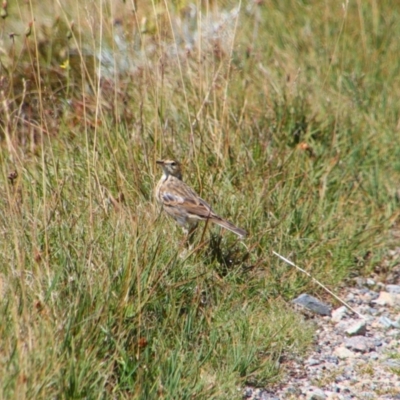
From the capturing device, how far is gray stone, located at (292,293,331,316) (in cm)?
565

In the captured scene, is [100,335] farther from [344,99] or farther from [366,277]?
[344,99]

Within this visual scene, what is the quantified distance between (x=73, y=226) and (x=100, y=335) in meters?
A: 0.96

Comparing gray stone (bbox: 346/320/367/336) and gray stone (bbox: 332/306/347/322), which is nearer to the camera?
gray stone (bbox: 346/320/367/336)

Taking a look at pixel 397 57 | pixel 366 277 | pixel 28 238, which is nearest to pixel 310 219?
pixel 366 277

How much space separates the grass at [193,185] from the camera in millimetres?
4203

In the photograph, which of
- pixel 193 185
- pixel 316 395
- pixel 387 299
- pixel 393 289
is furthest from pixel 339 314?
pixel 193 185

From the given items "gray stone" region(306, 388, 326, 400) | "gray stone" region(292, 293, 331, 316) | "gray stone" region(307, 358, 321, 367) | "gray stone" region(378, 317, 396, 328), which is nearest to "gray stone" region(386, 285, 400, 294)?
"gray stone" region(378, 317, 396, 328)

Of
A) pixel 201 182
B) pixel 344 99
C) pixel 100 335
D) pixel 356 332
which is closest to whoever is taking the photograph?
pixel 100 335

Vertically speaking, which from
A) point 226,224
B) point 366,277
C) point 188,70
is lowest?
point 366,277

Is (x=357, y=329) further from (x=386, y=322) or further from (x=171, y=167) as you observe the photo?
(x=171, y=167)

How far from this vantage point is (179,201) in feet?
18.7

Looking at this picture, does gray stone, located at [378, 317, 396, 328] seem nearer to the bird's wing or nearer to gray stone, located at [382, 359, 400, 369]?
gray stone, located at [382, 359, 400, 369]

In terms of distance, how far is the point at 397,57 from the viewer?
27.9 ft

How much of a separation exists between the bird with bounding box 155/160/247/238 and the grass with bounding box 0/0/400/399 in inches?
4.9
